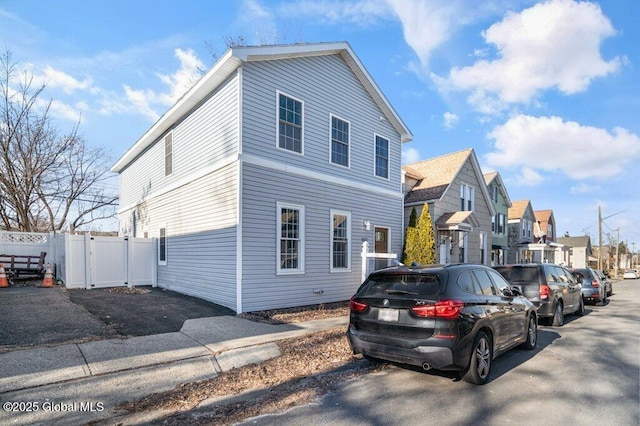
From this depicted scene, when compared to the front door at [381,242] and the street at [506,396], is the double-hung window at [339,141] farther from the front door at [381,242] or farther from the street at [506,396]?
the street at [506,396]

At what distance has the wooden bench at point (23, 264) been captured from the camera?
48.0 feet

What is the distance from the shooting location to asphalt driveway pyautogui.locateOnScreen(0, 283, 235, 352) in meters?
6.46

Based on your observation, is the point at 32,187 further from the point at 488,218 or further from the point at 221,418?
the point at 488,218

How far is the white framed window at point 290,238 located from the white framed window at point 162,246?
Result: 221 inches

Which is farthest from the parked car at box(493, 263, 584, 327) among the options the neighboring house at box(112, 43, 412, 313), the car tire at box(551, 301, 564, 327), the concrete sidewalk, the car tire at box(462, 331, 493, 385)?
the concrete sidewalk

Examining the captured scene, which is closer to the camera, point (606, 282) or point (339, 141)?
point (339, 141)

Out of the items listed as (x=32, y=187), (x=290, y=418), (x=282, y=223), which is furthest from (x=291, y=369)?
(x=32, y=187)

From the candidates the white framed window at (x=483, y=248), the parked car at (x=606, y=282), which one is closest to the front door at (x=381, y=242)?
the white framed window at (x=483, y=248)

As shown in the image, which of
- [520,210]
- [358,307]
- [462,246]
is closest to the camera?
[358,307]

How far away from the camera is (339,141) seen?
1266cm

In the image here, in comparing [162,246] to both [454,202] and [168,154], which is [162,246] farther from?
[454,202]

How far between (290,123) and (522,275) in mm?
7642

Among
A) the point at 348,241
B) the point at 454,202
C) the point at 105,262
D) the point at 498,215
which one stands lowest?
the point at 105,262

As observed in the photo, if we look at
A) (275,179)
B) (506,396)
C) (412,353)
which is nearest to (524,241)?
(275,179)
